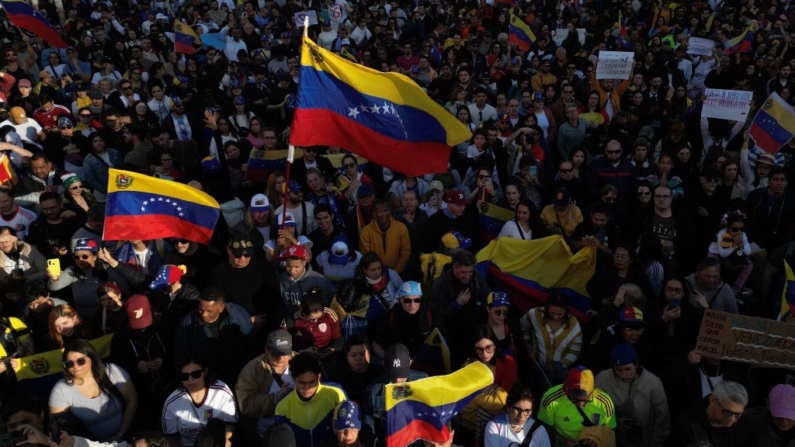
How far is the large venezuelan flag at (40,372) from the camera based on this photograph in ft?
18.6

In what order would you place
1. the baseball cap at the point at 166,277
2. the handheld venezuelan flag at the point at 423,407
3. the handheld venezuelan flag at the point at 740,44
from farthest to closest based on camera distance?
the handheld venezuelan flag at the point at 740,44 → the baseball cap at the point at 166,277 → the handheld venezuelan flag at the point at 423,407

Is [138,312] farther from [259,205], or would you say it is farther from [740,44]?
[740,44]

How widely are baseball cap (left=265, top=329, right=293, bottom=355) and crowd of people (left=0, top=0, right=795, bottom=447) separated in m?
0.03

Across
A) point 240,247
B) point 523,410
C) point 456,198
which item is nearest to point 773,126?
point 456,198

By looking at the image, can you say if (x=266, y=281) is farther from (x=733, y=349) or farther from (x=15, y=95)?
(x=15, y=95)

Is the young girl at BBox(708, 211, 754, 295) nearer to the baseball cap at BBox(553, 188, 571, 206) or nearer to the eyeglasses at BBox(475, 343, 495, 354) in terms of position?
the baseball cap at BBox(553, 188, 571, 206)

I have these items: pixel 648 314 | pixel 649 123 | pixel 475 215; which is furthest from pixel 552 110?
pixel 648 314

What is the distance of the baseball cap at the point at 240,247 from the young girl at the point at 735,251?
4478 mm

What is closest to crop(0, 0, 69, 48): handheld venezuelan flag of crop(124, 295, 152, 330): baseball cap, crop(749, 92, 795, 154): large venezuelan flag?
crop(124, 295, 152, 330): baseball cap

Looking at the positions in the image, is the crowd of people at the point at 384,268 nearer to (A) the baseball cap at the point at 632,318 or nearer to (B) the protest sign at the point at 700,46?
(A) the baseball cap at the point at 632,318

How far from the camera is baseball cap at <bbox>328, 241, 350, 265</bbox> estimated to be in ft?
23.0

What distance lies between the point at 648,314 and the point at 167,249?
4.91 meters

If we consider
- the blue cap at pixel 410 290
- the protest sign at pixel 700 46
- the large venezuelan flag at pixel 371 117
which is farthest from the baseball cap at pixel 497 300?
the protest sign at pixel 700 46

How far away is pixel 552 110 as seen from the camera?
11.4 meters
